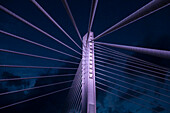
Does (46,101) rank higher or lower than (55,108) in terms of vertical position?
higher

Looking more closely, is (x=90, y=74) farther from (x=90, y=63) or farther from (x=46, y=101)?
(x=46, y=101)

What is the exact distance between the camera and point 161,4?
0.57 meters

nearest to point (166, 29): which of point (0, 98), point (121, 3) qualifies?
point (121, 3)

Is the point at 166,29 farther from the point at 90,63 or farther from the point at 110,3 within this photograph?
the point at 90,63

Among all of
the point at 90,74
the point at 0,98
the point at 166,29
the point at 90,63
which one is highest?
the point at 166,29

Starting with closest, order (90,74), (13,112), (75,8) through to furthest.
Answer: (90,74) < (75,8) < (13,112)

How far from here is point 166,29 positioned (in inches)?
711

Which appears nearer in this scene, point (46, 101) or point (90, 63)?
point (90, 63)

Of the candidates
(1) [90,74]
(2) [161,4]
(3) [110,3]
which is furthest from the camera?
(3) [110,3]

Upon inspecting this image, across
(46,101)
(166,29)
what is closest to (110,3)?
(166,29)

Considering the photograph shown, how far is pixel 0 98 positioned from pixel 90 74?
28.0m

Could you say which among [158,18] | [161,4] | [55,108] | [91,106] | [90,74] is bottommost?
[55,108]

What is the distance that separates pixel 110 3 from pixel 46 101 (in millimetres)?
26410

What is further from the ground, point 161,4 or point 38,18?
point 38,18
